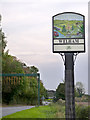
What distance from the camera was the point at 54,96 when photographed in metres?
15.6

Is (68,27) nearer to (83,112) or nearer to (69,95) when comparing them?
(69,95)

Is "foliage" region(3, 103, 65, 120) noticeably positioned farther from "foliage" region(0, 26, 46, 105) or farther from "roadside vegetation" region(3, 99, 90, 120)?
"foliage" region(0, 26, 46, 105)

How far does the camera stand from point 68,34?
9742 mm

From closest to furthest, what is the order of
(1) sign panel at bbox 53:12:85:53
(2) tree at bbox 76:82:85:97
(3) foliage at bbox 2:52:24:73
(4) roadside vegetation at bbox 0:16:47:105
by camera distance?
1. (1) sign panel at bbox 53:12:85:53
2. (2) tree at bbox 76:82:85:97
3. (4) roadside vegetation at bbox 0:16:47:105
4. (3) foliage at bbox 2:52:24:73

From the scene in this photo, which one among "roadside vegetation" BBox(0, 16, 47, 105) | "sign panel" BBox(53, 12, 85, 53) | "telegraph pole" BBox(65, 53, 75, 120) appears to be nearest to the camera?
"telegraph pole" BBox(65, 53, 75, 120)

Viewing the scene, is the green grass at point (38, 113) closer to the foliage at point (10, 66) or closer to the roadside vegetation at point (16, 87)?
the roadside vegetation at point (16, 87)

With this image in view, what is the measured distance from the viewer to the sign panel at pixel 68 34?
31.9ft

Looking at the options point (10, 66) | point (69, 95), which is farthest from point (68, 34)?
point (10, 66)

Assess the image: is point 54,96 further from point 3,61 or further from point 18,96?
point 3,61

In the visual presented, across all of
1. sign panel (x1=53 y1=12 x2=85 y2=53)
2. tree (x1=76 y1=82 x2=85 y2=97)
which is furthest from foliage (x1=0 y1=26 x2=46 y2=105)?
sign panel (x1=53 y1=12 x2=85 y2=53)

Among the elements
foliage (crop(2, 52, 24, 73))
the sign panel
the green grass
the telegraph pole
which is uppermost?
the sign panel

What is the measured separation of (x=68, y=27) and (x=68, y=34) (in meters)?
0.25

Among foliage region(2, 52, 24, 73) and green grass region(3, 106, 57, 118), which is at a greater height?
foliage region(2, 52, 24, 73)

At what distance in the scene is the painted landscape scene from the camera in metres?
9.75
